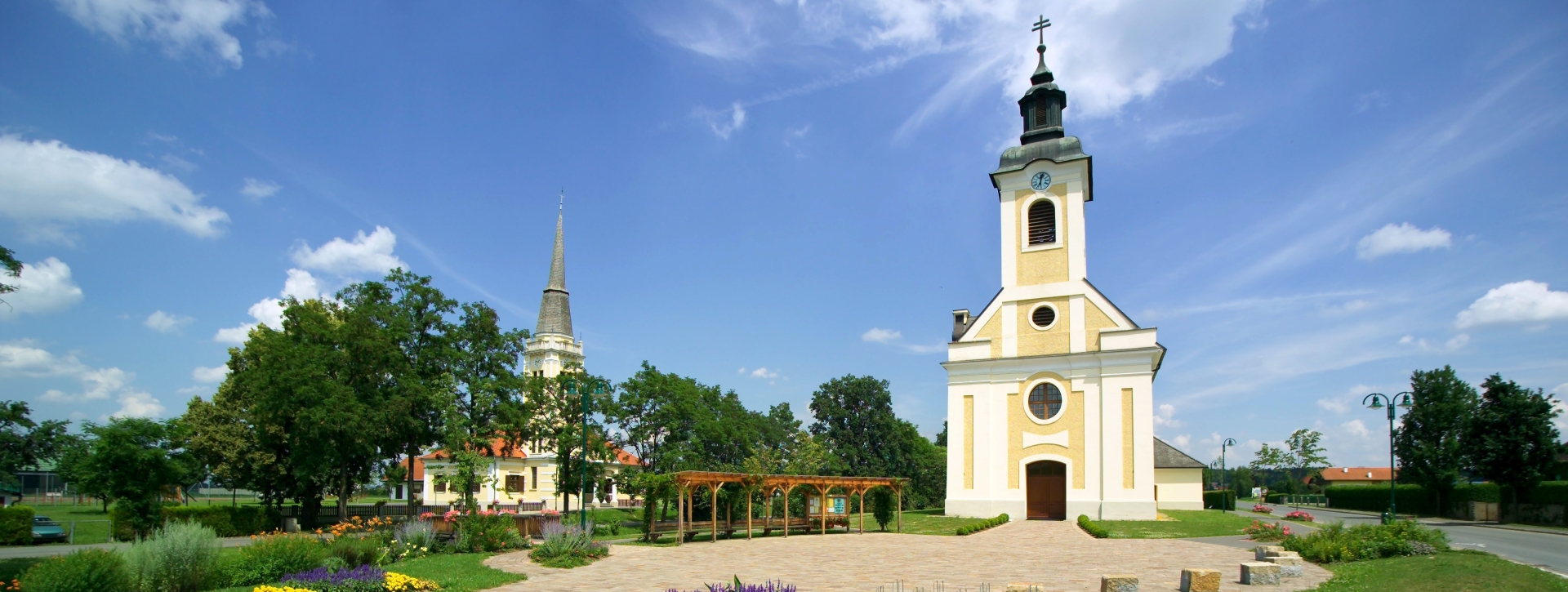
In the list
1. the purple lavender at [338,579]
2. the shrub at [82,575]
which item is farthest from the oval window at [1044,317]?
the shrub at [82,575]

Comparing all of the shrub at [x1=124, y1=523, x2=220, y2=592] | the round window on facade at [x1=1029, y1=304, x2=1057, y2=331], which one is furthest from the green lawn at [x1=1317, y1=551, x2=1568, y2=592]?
the round window on facade at [x1=1029, y1=304, x2=1057, y2=331]

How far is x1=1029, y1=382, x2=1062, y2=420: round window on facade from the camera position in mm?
33500

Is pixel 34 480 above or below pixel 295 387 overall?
below

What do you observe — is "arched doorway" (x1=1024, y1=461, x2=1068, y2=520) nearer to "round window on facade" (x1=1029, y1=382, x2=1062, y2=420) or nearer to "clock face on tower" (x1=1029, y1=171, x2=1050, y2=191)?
"round window on facade" (x1=1029, y1=382, x2=1062, y2=420)

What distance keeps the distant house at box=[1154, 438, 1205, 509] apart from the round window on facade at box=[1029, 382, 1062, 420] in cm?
1543

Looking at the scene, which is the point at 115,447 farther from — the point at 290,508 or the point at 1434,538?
the point at 1434,538

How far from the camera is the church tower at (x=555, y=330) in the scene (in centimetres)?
7506

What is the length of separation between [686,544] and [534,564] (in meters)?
6.12

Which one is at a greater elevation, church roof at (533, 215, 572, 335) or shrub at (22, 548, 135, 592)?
church roof at (533, 215, 572, 335)

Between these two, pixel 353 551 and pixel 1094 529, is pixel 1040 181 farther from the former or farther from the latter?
pixel 353 551

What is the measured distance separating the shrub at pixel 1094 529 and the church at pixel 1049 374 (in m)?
4.56

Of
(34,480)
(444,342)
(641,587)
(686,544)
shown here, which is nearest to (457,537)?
(686,544)

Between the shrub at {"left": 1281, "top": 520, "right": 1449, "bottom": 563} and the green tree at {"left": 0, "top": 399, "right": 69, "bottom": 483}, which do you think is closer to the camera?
the shrub at {"left": 1281, "top": 520, "right": 1449, "bottom": 563}

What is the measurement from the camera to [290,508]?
34094 millimetres
